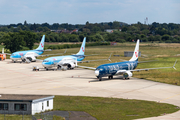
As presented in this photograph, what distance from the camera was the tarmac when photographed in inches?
2371

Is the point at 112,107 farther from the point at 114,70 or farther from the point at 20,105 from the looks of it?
the point at 114,70

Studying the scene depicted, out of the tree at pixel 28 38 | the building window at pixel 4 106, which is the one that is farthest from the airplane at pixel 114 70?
the tree at pixel 28 38

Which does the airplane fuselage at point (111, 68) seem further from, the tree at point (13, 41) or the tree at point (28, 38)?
the tree at point (28, 38)

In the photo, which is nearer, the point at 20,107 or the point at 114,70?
the point at 20,107

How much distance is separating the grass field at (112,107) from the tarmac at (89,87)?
3.40 m

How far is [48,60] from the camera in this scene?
99875 millimetres

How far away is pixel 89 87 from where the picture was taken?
68812mm

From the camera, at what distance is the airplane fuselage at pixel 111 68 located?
74.8 meters

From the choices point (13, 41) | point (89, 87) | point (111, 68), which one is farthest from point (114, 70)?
point (13, 41)

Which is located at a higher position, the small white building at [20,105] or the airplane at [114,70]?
the airplane at [114,70]

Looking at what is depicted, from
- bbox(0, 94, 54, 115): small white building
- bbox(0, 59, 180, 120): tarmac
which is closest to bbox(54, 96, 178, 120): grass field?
bbox(0, 59, 180, 120): tarmac

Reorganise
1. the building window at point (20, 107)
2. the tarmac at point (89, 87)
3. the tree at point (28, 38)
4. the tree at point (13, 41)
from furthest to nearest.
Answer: the tree at point (28, 38)
the tree at point (13, 41)
the tarmac at point (89, 87)
the building window at point (20, 107)

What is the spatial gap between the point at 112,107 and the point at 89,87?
19118mm

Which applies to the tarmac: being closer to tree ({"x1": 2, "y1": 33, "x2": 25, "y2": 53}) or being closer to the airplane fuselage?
the airplane fuselage
